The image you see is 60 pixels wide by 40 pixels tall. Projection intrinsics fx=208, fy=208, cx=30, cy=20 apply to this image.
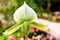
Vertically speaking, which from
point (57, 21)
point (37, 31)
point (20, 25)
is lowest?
point (57, 21)

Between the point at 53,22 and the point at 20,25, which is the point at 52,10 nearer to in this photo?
the point at 53,22

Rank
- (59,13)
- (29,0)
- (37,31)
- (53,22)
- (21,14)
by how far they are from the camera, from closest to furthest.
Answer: (21,14) < (29,0) < (37,31) < (53,22) < (59,13)

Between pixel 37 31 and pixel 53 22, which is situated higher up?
pixel 37 31

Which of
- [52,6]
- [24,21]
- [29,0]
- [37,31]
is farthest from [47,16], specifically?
[24,21]

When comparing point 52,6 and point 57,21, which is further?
point 52,6

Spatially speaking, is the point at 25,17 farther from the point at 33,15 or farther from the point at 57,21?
the point at 57,21

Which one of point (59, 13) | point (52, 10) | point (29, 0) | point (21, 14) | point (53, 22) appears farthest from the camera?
point (52, 10)

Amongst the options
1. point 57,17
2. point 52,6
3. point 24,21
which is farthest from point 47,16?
point 24,21
